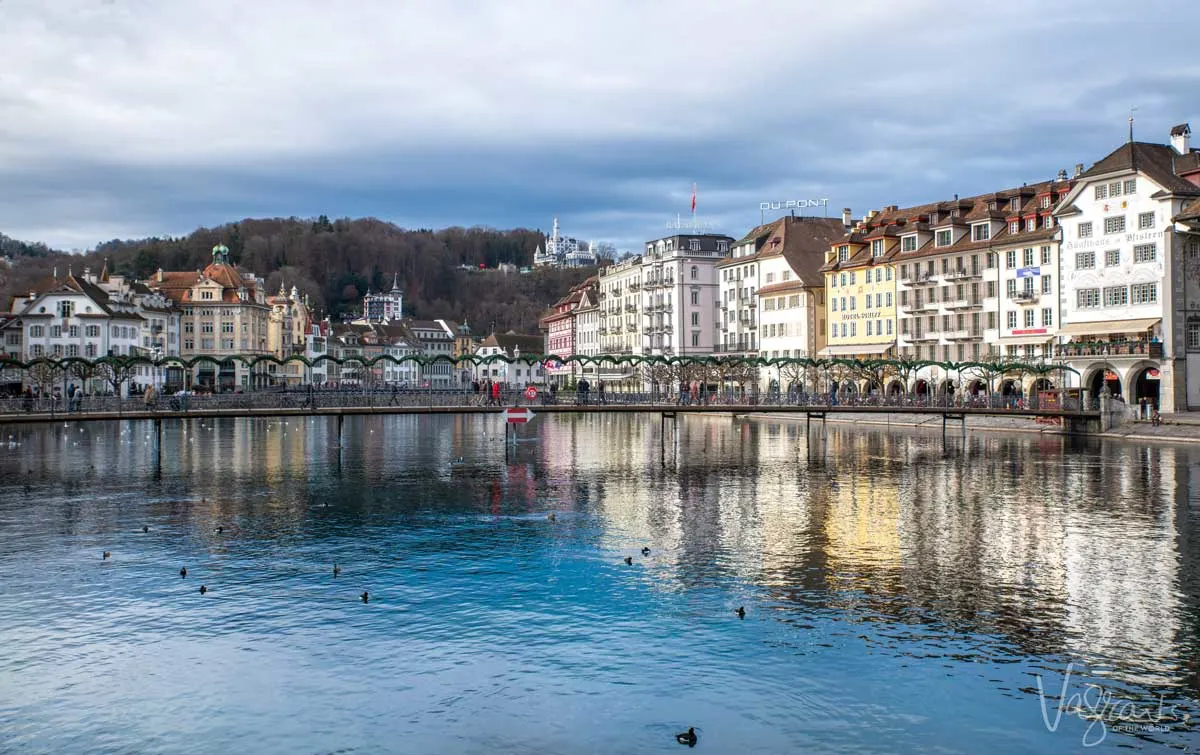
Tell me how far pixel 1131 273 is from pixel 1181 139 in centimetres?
1319

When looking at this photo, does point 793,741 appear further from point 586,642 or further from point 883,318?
point 883,318

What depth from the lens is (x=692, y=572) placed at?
31578mm

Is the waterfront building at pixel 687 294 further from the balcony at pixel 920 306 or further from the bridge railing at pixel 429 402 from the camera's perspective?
the bridge railing at pixel 429 402

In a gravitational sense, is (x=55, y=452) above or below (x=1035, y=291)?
below

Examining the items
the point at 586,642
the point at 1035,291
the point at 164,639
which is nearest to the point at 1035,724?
the point at 586,642

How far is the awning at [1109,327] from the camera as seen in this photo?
75375 mm

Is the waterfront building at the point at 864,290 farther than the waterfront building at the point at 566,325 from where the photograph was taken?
No

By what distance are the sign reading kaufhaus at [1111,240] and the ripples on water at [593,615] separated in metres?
28.7

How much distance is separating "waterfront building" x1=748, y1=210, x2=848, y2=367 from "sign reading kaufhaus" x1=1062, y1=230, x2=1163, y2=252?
32989 mm

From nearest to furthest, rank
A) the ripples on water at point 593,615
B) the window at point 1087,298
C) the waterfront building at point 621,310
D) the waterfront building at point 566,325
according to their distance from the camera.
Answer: the ripples on water at point 593,615 → the window at point 1087,298 → the waterfront building at point 621,310 → the waterfront building at point 566,325

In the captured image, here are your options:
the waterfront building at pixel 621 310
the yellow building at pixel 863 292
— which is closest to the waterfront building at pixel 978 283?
the yellow building at pixel 863 292

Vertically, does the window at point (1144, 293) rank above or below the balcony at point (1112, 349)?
above

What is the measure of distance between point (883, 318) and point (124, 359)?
220 feet

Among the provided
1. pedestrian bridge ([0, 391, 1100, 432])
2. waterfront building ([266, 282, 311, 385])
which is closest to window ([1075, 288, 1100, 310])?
pedestrian bridge ([0, 391, 1100, 432])
